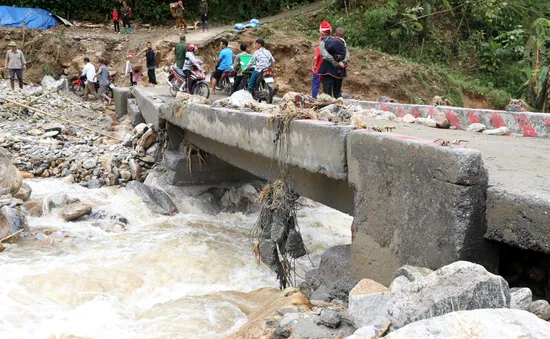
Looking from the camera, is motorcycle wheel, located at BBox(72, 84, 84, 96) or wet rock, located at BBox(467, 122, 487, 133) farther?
motorcycle wheel, located at BBox(72, 84, 84, 96)

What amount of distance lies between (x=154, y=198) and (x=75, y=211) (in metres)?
1.39

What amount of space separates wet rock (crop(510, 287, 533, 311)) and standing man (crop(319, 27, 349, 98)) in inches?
241

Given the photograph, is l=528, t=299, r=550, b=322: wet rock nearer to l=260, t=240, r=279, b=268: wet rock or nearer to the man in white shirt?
l=260, t=240, r=279, b=268: wet rock

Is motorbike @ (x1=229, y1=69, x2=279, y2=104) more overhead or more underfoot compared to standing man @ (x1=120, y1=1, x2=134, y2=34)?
more underfoot

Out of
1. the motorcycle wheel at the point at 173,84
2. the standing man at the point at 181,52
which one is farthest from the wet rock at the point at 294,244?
the standing man at the point at 181,52

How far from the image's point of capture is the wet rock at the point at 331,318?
3230mm

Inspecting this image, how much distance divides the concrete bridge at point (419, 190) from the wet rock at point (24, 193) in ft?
14.8

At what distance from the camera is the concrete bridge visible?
296 cm

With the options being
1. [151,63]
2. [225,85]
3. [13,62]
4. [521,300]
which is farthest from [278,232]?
[13,62]

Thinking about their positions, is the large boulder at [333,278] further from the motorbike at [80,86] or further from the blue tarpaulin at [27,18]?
the blue tarpaulin at [27,18]

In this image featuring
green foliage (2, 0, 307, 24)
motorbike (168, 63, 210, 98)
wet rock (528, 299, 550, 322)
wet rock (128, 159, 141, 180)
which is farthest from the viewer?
green foliage (2, 0, 307, 24)

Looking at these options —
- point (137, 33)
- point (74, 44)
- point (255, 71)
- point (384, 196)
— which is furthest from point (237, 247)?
point (137, 33)

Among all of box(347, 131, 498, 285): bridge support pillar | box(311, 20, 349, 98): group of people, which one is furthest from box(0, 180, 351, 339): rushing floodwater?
box(311, 20, 349, 98): group of people

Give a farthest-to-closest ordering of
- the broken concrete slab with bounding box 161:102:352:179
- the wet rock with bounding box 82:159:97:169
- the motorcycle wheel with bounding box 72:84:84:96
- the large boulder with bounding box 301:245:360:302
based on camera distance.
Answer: the motorcycle wheel with bounding box 72:84:84:96 → the wet rock with bounding box 82:159:97:169 → the broken concrete slab with bounding box 161:102:352:179 → the large boulder with bounding box 301:245:360:302
